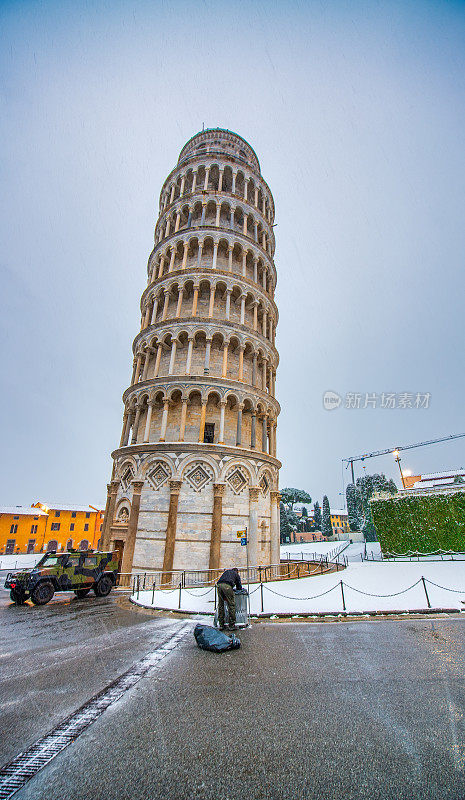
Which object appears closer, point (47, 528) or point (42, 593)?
point (42, 593)

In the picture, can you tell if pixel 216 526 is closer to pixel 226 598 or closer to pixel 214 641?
pixel 226 598

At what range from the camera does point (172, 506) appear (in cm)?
1853

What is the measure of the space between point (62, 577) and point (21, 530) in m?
46.1

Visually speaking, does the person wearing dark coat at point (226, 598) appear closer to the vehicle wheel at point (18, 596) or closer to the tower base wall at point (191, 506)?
the vehicle wheel at point (18, 596)

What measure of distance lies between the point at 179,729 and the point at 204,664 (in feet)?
7.43

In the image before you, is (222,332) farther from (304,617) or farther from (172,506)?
(304,617)

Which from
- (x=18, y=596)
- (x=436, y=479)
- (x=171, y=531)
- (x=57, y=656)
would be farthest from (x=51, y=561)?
(x=436, y=479)

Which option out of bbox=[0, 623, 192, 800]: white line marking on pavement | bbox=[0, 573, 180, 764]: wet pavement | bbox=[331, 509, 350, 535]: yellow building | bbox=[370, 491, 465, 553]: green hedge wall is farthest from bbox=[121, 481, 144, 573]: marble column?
bbox=[331, 509, 350, 535]: yellow building

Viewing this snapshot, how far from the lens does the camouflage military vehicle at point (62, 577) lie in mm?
12727

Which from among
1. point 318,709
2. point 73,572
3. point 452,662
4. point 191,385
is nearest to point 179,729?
point 318,709

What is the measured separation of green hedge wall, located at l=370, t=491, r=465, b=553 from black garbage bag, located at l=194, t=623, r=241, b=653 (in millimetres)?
25517

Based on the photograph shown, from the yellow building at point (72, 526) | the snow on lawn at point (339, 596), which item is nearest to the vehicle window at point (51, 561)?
the snow on lawn at point (339, 596)

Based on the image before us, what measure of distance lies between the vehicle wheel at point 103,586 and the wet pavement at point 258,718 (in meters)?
7.96

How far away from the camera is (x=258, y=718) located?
410 centimetres
